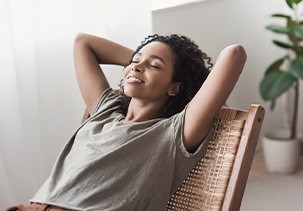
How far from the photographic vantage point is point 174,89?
150 cm

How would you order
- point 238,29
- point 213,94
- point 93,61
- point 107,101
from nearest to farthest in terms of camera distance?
point 213,94 → point 107,101 → point 93,61 → point 238,29

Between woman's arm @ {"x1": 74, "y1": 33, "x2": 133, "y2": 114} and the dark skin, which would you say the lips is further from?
woman's arm @ {"x1": 74, "y1": 33, "x2": 133, "y2": 114}

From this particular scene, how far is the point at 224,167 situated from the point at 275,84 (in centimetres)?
148

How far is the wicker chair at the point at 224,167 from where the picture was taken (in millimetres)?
1290

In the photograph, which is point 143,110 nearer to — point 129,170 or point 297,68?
point 129,170

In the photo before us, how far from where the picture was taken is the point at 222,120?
1.41 meters

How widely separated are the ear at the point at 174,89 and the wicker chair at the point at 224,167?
0.49 ft

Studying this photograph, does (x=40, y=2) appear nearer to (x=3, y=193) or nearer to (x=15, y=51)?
(x=15, y=51)

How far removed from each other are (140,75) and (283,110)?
80.7 inches

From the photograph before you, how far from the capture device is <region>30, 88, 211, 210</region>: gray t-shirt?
135 centimetres

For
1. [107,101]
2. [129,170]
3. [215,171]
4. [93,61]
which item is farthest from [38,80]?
[215,171]

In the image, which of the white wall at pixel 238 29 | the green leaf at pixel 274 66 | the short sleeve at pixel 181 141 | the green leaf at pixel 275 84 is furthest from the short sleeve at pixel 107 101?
the green leaf at pixel 274 66

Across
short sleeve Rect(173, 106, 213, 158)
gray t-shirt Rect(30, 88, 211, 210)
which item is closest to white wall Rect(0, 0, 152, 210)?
gray t-shirt Rect(30, 88, 211, 210)

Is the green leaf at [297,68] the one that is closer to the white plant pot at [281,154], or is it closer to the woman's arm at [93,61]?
the white plant pot at [281,154]
